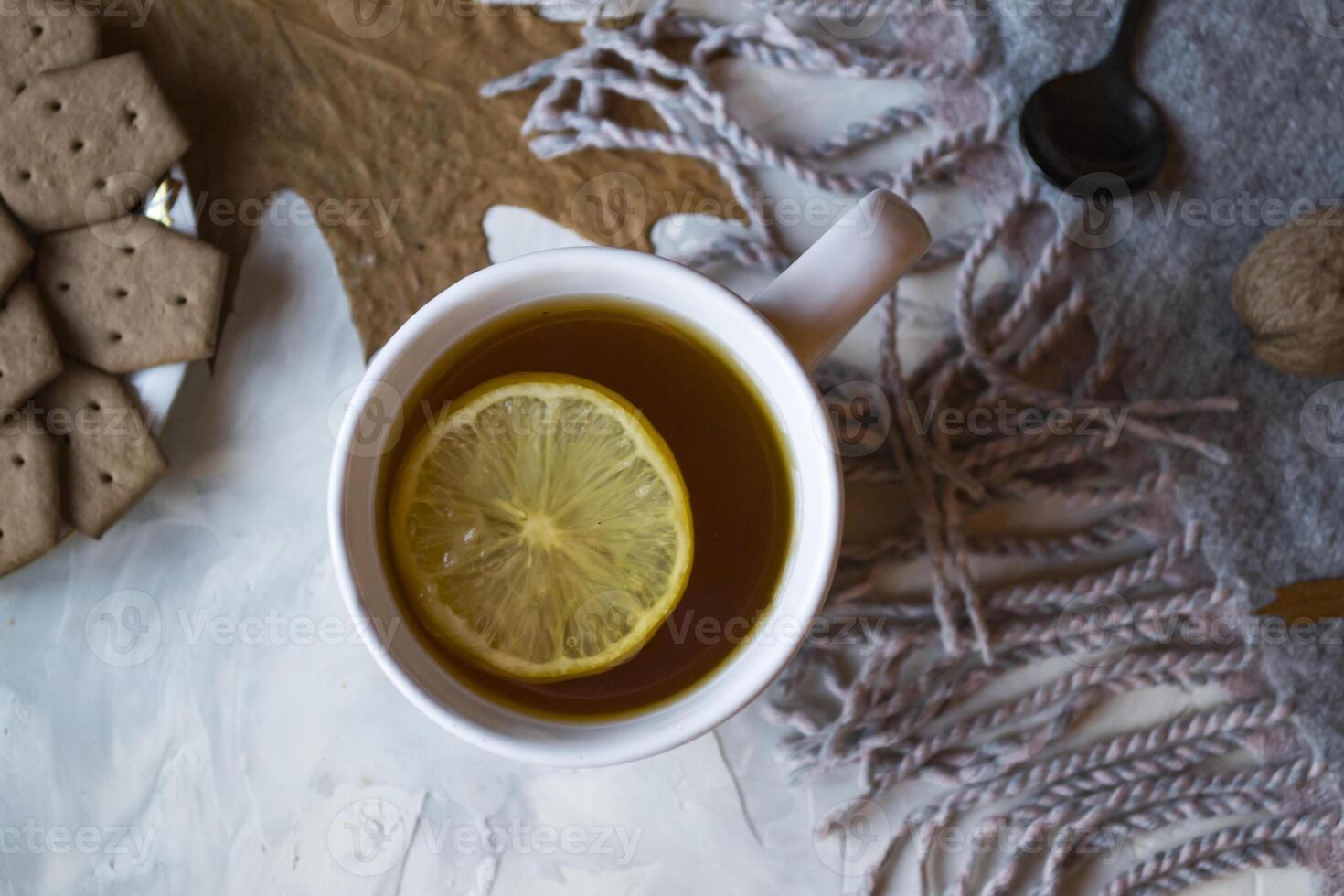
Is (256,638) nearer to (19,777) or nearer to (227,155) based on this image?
(19,777)

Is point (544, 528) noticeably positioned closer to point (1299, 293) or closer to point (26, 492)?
point (26, 492)

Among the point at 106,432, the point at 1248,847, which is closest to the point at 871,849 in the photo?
the point at 1248,847

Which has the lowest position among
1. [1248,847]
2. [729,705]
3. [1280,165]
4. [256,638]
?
[1248,847]

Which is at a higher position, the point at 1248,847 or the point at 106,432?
the point at 106,432

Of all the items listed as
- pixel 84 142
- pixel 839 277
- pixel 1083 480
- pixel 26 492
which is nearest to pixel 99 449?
pixel 26 492

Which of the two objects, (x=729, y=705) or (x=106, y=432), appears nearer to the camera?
(x=729, y=705)

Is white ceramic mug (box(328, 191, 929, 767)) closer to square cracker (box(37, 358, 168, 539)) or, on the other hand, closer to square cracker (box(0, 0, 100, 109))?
square cracker (box(37, 358, 168, 539))
